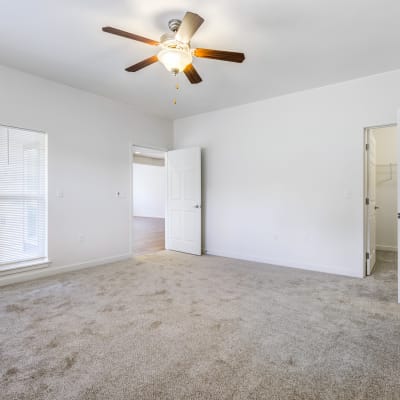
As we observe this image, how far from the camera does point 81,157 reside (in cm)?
417

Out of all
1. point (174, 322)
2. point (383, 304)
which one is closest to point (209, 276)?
point (174, 322)

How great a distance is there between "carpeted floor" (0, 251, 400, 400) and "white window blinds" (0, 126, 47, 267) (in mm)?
493

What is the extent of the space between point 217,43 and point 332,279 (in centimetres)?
321

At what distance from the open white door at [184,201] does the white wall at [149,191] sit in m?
6.30

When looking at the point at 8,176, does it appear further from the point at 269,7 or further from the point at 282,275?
the point at 282,275

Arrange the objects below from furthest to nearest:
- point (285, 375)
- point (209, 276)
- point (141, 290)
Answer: point (209, 276), point (141, 290), point (285, 375)

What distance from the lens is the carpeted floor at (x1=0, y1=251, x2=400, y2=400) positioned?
163 cm

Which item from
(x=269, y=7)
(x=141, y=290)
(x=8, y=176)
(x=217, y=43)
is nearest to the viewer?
(x=269, y=7)

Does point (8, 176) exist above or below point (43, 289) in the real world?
above

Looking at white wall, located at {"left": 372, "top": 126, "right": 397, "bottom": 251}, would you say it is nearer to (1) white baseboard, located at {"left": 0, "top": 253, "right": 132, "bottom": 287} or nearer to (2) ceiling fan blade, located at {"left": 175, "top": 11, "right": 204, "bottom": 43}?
(2) ceiling fan blade, located at {"left": 175, "top": 11, "right": 204, "bottom": 43}

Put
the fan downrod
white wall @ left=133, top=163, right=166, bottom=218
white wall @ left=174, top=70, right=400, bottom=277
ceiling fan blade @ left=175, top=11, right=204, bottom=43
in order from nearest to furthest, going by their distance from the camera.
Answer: ceiling fan blade @ left=175, top=11, right=204, bottom=43 → the fan downrod → white wall @ left=174, top=70, right=400, bottom=277 → white wall @ left=133, top=163, right=166, bottom=218

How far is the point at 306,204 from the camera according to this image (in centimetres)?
414

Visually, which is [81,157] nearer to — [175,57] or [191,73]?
[191,73]

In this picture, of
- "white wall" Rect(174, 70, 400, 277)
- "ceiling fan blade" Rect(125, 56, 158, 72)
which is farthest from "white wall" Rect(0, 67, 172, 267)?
"ceiling fan blade" Rect(125, 56, 158, 72)
